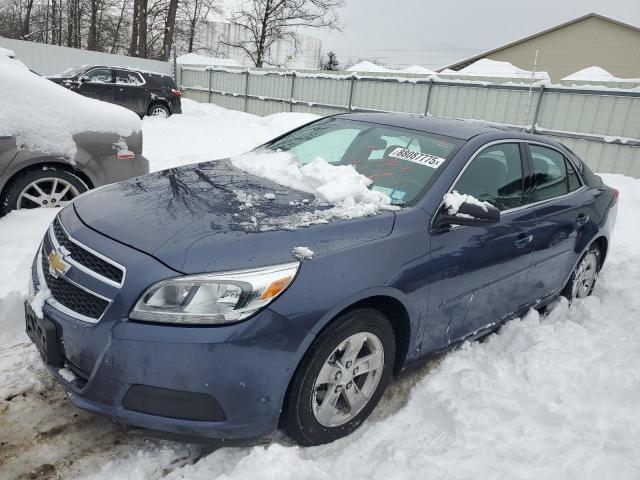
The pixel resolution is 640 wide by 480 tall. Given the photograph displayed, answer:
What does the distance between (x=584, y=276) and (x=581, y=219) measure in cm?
75

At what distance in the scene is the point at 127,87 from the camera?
14875 millimetres

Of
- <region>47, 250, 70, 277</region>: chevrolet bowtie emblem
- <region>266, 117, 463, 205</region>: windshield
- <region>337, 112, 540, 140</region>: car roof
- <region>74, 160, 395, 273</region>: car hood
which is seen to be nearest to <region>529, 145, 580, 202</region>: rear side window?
<region>337, 112, 540, 140</region>: car roof

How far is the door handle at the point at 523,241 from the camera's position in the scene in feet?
10.8

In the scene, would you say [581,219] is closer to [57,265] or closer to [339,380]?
[339,380]

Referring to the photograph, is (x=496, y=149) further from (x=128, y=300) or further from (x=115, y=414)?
(x=115, y=414)

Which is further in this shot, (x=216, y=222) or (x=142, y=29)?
(x=142, y=29)

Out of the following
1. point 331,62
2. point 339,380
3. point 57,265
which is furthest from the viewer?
point 331,62

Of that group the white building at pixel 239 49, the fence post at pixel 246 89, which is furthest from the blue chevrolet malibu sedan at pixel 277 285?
the white building at pixel 239 49

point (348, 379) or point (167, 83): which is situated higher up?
point (167, 83)

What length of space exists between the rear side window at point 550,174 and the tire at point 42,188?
390cm

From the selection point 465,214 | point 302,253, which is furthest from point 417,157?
point 302,253

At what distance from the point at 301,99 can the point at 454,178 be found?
1389 centimetres

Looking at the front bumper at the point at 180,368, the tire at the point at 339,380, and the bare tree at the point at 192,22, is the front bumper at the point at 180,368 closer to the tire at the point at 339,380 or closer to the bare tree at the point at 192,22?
the tire at the point at 339,380

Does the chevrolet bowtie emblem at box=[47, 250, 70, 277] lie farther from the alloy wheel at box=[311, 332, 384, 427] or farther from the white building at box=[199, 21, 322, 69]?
the white building at box=[199, 21, 322, 69]
